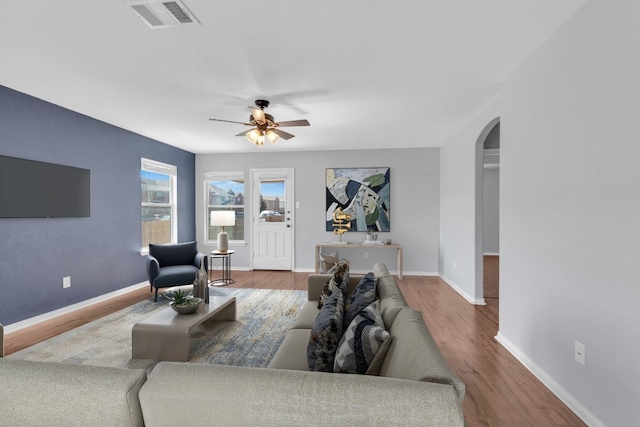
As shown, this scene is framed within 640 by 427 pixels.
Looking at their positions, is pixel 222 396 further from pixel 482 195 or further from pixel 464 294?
pixel 464 294

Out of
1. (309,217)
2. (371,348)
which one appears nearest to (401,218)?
(309,217)

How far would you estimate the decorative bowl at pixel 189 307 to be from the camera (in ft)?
8.86

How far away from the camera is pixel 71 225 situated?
12.4 ft

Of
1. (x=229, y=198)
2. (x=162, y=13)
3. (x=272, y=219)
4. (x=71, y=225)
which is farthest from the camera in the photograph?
(x=229, y=198)

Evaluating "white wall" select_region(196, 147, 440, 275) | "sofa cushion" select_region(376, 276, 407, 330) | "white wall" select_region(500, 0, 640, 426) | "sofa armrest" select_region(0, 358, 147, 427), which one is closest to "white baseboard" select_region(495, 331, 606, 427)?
"white wall" select_region(500, 0, 640, 426)

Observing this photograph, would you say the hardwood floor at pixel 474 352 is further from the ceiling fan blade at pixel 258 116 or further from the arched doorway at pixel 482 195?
the ceiling fan blade at pixel 258 116

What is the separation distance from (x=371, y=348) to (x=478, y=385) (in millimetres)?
1442

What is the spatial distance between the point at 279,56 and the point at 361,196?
3.79 metres

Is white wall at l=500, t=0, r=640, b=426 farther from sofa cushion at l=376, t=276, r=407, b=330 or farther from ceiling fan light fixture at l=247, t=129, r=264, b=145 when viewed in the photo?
ceiling fan light fixture at l=247, t=129, r=264, b=145

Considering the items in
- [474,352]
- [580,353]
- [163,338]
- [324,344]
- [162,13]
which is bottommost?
[474,352]

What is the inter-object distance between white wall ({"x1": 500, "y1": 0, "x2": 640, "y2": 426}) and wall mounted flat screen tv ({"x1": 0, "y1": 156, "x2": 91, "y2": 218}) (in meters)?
4.76

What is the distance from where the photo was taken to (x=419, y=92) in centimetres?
320

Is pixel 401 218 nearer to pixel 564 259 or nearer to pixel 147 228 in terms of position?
pixel 564 259

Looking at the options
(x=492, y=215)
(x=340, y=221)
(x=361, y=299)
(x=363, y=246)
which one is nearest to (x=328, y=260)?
(x=363, y=246)
